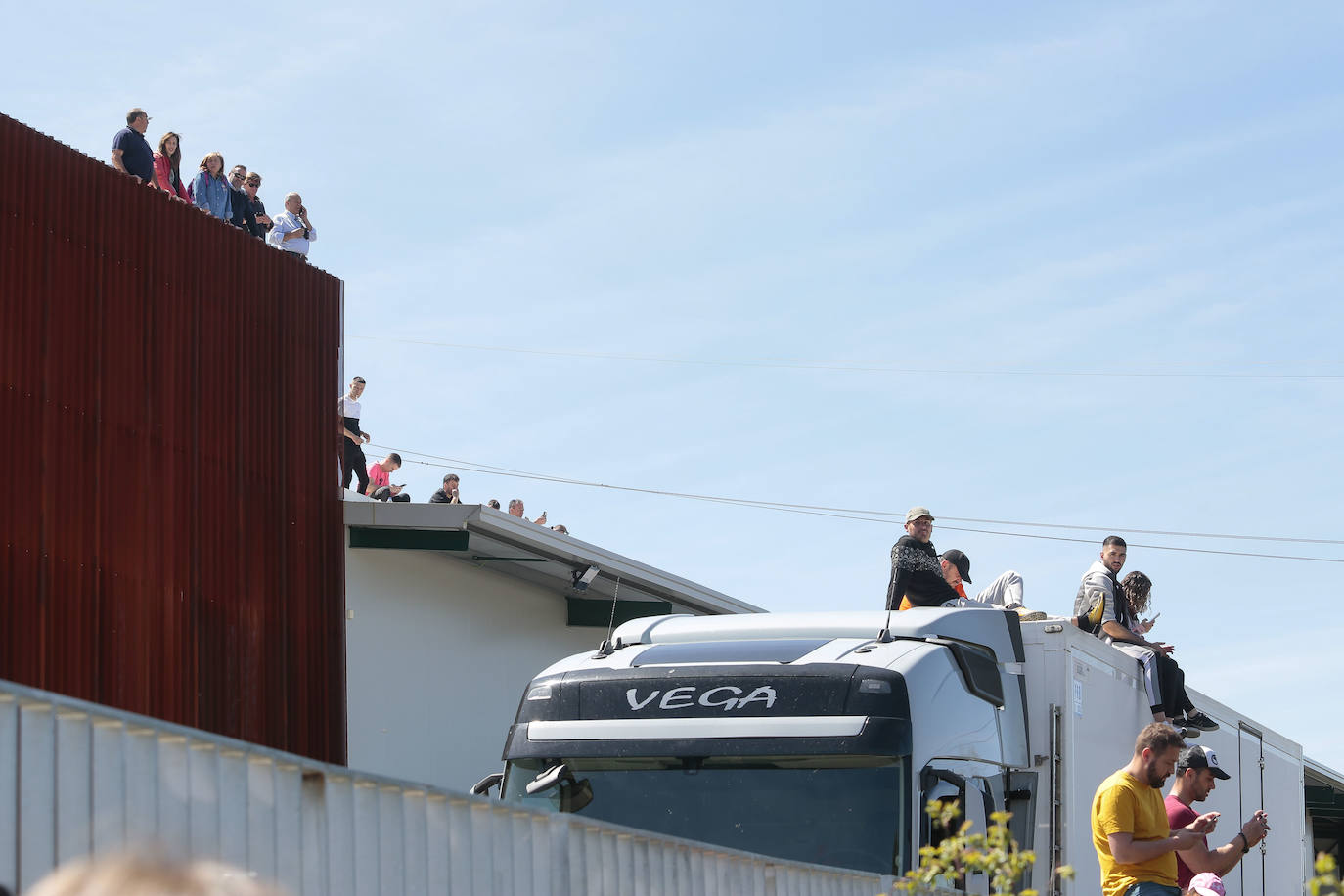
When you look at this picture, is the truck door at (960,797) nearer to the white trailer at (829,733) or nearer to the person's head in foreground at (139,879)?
the white trailer at (829,733)

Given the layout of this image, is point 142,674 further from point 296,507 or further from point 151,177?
point 151,177

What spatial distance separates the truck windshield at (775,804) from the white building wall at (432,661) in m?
9.39

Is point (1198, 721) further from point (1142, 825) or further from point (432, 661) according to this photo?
point (432, 661)

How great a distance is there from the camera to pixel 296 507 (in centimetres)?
1738

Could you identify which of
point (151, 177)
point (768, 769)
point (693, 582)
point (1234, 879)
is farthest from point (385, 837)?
point (693, 582)

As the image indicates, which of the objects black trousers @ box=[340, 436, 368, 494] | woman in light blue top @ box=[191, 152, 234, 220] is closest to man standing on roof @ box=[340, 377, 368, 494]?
black trousers @ box=[340, 436, 368, 494]

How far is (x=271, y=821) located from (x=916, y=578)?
7.18 m

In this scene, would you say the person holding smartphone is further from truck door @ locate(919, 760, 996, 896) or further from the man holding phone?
truck door @ locate(919, 760, 996, 896)

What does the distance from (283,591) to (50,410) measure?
3670 millimetres

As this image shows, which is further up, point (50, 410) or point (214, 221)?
point (214, 221)

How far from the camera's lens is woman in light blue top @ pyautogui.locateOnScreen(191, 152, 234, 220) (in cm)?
1689

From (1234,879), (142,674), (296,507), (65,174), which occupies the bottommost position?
(1234,879)

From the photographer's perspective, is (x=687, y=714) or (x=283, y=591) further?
(x=283, y=591)

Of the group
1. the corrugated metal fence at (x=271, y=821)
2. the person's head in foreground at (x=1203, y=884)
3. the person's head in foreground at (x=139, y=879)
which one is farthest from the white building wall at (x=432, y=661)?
the person's head in foreground at (x=139, y=879)
